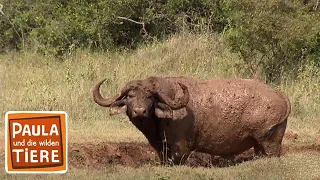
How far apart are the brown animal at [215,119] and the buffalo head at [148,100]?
21 mm

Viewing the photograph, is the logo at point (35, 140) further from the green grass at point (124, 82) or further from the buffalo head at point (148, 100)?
the buffalo head at point (148, 100)

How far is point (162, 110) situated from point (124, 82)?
6.09 meters

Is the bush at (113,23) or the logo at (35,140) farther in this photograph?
the bush at (113,23)

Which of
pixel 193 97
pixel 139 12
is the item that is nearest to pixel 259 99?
pixel 193 97

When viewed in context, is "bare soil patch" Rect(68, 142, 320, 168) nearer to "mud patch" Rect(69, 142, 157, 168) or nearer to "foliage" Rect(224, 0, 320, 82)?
"mud patch" Rect(69, 142, 157, 168)

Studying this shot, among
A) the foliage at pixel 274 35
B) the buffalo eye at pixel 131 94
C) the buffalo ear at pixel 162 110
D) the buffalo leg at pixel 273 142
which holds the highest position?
the foliage at pixel 274 35

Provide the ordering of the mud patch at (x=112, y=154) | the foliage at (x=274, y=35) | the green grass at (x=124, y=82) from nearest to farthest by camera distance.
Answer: the green grass at (x=124, y=82) → the mud patch at (x=112, y=154) → the foliage at (x=274, y=35)

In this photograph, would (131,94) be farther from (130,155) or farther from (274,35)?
(274,35)

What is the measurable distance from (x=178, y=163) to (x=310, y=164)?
2023 millimetres

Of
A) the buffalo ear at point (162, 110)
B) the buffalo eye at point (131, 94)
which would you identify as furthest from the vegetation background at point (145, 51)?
the buffalo eye at point (131, 94)

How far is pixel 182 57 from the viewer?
18281 millimetres

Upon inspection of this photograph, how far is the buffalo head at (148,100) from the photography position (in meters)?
10.3

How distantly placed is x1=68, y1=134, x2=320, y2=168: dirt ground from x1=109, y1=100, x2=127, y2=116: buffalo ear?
119 centimetres

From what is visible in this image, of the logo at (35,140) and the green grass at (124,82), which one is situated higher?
the logo at (35,140)
